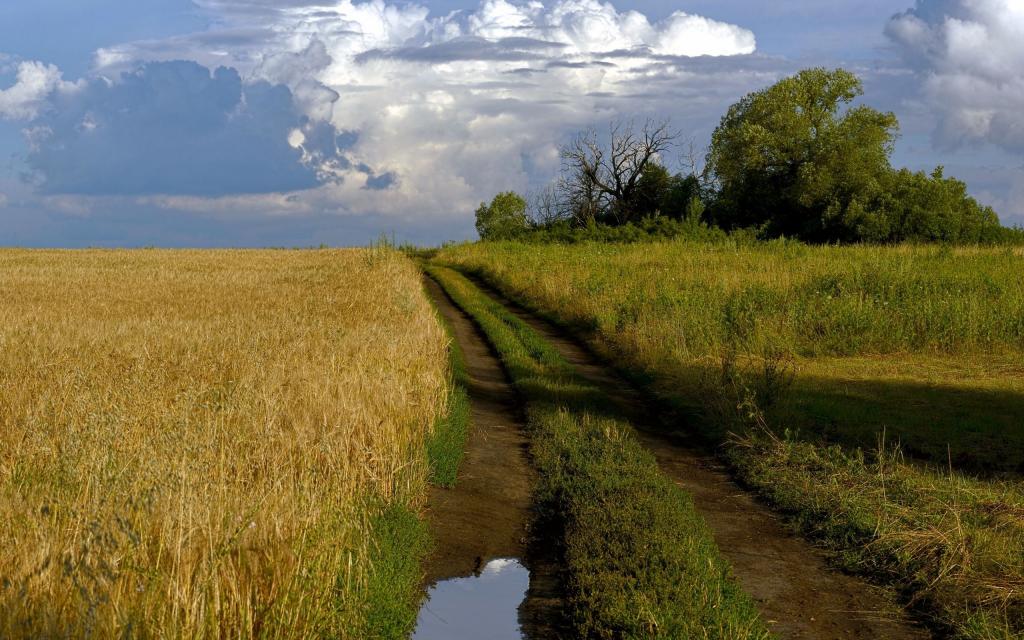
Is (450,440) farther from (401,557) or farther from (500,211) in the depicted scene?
(500,211)

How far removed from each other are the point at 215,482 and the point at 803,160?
61906 millimetres

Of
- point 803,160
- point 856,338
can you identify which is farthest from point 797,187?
point 856,338

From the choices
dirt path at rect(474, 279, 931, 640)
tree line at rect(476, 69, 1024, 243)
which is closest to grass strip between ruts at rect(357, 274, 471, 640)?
dirt path at rect(474, 279, 931, 640)

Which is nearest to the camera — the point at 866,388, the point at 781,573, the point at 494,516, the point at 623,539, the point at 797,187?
the point at 781,573

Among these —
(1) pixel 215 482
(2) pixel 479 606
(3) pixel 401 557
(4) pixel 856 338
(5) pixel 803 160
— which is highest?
(5) pixel 803 160

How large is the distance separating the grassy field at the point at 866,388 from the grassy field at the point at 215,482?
11.7ft

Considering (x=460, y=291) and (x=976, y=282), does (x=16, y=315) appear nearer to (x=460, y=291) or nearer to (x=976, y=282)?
(x=460, y=291)

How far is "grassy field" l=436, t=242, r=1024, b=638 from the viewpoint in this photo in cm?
705

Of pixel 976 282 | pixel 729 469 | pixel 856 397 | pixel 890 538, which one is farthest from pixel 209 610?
pixel 976 282

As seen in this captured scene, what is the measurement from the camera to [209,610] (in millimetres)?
4828

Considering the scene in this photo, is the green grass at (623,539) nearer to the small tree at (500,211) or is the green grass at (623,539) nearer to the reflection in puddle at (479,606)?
the reflection in puddle at (479,606)

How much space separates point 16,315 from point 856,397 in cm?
1570

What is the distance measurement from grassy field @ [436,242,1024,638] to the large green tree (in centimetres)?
3233

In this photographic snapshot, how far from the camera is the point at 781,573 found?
22.8 feet
